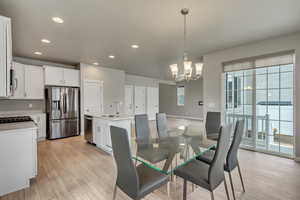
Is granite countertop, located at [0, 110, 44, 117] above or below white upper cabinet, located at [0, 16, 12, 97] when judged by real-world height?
below

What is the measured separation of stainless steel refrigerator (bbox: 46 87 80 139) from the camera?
14.3 feet

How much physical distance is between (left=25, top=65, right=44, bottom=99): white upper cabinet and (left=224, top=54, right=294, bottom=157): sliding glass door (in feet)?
18.3

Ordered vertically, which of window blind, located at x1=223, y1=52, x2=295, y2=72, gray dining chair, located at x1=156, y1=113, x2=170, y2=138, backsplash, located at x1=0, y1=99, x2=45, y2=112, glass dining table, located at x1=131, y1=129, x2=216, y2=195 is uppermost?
window blind, located at x1=223, y1=52, x2=295, y2=72

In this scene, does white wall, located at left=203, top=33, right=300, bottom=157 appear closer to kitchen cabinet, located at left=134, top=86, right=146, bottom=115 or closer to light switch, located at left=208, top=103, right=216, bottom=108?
light switch, located at left=208, top=103, right=216, bottom=108

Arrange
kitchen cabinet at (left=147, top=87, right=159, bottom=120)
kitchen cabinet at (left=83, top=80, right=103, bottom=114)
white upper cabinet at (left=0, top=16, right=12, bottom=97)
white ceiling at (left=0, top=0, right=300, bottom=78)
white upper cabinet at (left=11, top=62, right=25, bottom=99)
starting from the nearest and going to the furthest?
white upper cabinet at (left=0, top=16, right=12, bottom=97)
white ceiling at (left=0, top=0, right=300, bottom=78)
white upper cabinet at (left=11, top=62, right=25, bottom=99)
kitchen cabinet at (left=83, top=80, right=103, bottom=114)
kitchen cabinet at (left=147, top=87, right=159, bottom=120)

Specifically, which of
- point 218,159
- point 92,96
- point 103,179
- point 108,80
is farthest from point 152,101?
point 218,159

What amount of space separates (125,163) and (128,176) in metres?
0.14

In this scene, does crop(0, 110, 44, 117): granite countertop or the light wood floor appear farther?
crop(0, 110, 44, 117): granite countertop

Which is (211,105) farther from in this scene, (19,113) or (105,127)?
(19,113)

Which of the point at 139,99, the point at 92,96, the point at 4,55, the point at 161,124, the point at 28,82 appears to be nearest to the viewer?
the point at 4,55

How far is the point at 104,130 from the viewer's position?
3.48 meters

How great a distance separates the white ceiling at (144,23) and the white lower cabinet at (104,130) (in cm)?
193

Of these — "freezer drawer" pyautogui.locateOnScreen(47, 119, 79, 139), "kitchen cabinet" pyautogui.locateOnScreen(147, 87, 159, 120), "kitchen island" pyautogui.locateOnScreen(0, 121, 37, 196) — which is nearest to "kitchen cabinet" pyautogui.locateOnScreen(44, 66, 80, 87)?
"freezer drawer" pyautogui.locateOnScreen(47, 119, 79, 139)

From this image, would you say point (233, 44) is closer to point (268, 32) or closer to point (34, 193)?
point (268, 32)
